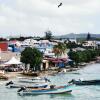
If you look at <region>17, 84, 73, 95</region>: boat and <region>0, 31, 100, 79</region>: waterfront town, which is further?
<region>0, 31, 100, 79</region>: waterfront town

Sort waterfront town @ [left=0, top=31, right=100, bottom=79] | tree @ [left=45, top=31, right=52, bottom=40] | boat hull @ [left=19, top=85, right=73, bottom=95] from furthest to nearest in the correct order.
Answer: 1. tree @ [left=45, top=31, right=52, bottom=40]
2. waterfront town @ [left=0, top=31, right=100, bottom=79]
3. boat hull @ [left=19, top=85, right=73, bottom=95]

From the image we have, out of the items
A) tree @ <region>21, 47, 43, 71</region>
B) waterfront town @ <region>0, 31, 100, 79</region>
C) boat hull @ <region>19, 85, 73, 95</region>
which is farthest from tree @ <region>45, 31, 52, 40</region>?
boat hull @ <region>19, 85, 73, 95</region>

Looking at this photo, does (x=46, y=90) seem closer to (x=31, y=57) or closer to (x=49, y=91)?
(x=49, y=91)

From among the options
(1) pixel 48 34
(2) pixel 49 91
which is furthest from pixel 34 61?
(1) pixel 48 34

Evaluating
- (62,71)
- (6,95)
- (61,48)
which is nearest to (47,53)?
(61,48)

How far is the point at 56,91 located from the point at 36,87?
2089mm

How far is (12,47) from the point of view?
9300 centimetres

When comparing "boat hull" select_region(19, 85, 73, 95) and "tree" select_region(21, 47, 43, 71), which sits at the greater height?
"tree" select_region(21, 47, 43, 71)

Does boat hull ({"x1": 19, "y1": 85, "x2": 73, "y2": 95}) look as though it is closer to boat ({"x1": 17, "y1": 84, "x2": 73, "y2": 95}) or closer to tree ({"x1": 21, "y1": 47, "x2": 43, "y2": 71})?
boat ({"x1": 17, "y1": 84, "x2": 73, "y2": 95})

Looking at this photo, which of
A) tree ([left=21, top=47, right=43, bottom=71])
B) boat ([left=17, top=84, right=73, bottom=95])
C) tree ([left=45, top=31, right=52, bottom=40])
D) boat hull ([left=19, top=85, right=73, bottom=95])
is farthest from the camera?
tree ([left=45, top=31, right=52, bottom=40])

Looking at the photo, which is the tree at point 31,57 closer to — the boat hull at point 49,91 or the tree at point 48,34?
the boat hull at point 49,91

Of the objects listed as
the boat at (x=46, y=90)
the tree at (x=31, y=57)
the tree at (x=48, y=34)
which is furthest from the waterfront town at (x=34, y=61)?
the tree at (x=48, y=34)

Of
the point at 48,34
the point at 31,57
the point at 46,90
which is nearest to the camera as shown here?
the point at 46,90

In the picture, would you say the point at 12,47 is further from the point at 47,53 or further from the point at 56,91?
the point at 56,91
